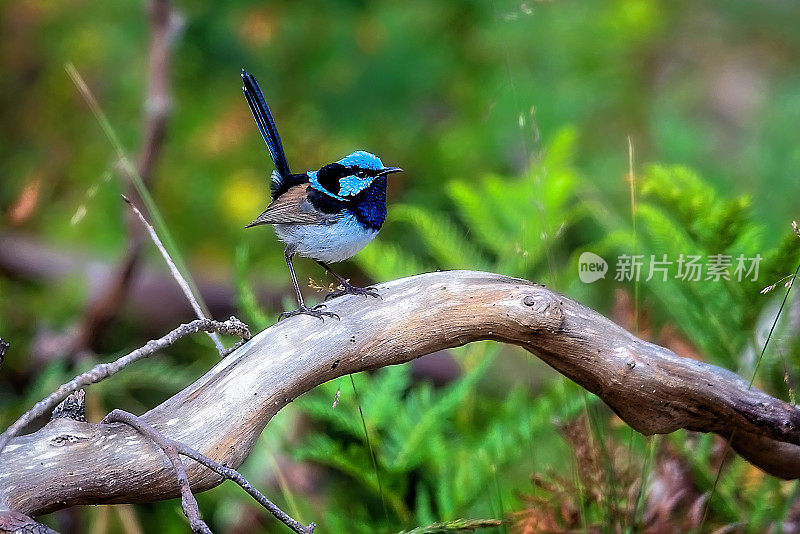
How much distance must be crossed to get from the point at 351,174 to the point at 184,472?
87 centimetres

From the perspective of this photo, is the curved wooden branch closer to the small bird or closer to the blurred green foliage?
the small bird

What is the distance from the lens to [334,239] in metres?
2.04

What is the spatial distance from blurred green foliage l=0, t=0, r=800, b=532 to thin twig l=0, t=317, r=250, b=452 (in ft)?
2.89

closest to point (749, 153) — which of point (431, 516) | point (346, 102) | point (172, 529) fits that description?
point (346, 102)

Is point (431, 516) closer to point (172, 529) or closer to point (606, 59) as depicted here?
point (172, 529)

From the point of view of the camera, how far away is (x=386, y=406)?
2.94 metres

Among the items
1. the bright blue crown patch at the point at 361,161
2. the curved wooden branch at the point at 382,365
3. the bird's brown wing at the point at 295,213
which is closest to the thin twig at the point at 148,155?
the bird's brown wing at the point at 295,213

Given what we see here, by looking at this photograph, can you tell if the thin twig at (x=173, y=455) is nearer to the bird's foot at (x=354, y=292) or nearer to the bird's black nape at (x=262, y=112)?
the bird's foot at (x=354, y=292)

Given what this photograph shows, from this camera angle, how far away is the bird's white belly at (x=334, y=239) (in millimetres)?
2043

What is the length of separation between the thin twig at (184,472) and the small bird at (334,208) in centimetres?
57

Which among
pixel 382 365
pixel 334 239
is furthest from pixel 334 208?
pixel 382 365

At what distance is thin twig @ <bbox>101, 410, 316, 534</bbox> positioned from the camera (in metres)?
1.39

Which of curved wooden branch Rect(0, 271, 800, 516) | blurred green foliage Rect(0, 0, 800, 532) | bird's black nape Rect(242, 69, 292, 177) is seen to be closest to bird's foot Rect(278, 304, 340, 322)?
curved wooden branch Rect(0, 271, 800, 516)

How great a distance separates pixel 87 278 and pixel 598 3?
366cm
